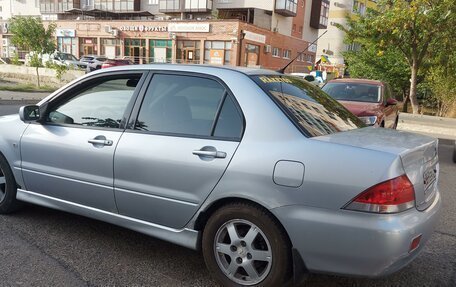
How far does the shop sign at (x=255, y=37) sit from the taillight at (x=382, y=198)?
4106cm

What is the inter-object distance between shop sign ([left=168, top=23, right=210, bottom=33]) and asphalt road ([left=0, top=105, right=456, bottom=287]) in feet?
135

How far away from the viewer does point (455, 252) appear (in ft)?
12.9

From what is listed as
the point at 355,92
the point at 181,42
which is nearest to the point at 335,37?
the point at 181,42

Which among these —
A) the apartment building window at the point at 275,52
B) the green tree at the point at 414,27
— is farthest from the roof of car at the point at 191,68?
the apartment building window at the point at 275,52

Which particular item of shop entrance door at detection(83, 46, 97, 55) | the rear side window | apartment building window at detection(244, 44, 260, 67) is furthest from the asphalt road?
shop entrance door at detection(83, 46, 97, 55)

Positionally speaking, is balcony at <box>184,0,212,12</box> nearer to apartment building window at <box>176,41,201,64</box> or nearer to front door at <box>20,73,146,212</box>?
apartment building window at <box>176,41,201,64</box>

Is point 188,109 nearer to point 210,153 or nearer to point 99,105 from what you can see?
point 210,153

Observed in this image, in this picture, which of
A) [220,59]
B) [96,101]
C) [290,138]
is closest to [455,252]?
[290,138]

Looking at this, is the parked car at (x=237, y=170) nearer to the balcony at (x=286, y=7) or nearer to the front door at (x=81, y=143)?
the front door at (x=81, y=143)

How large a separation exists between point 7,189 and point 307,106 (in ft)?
10.3

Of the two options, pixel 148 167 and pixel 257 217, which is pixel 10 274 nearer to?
pixel 148 167

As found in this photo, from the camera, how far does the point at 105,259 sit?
353cm

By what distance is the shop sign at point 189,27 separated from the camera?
43.7m

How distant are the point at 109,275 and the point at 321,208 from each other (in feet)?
5.75
